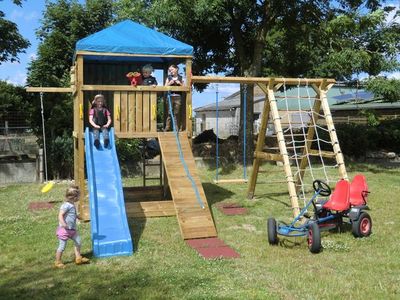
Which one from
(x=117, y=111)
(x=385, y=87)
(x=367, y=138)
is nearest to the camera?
(x=117, y=111)

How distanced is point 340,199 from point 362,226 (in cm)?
53

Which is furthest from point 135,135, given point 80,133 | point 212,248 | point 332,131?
point 332,131

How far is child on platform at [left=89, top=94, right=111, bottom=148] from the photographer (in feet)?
29.9

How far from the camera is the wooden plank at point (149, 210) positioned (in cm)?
939

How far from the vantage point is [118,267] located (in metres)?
6.26

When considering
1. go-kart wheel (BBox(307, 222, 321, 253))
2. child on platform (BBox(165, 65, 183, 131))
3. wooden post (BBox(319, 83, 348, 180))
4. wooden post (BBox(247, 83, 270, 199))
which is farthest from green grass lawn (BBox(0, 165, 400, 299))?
child on platform (BBox(165, 65, 183, 131))

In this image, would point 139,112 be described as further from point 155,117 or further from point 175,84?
point 175,84

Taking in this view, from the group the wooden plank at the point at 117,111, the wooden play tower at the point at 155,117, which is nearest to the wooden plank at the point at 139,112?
the wooden play tower at the point at 155,117

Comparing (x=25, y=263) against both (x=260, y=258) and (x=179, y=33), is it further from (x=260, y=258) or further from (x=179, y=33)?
(x=179, y=33)

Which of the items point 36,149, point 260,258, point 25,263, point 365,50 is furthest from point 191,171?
point 365,50

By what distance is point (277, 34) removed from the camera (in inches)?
703

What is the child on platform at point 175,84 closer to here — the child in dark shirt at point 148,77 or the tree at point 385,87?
the child in dark shirt at point 148,77

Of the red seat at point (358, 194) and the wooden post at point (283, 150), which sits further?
the wooden post at point (283, 150)

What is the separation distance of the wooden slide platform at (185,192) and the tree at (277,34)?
591 centimetres
